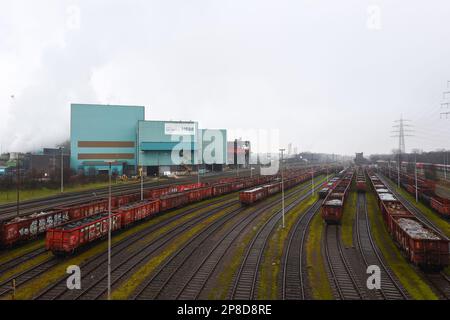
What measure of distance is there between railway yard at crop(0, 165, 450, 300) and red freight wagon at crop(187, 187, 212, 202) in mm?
9421

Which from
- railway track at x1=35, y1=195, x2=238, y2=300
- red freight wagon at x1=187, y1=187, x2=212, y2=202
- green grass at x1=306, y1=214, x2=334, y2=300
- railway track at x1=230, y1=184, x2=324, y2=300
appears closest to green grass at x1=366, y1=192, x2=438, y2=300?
green grass at x1=306, y1=214, x2=334, y2=300

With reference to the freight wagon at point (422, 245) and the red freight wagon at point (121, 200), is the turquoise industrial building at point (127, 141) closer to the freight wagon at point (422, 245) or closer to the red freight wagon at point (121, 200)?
the red freight wagon at point (121, 200)

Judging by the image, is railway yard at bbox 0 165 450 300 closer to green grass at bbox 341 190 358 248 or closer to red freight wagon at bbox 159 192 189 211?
green grass at bbox 341 190 358 248

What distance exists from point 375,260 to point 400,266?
5.73 ft

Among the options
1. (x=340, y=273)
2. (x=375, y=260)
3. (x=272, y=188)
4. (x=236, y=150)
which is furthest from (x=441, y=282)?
(x=236, y=150)

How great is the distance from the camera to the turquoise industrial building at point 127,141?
89688mm

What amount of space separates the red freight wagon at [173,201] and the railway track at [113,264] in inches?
211

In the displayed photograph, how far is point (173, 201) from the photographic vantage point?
40438mm

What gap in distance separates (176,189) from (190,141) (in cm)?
4626

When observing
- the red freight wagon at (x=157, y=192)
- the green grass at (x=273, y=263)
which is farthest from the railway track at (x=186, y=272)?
the red freight wagon at (x=157, y=192)

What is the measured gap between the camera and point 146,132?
94188 millimetres

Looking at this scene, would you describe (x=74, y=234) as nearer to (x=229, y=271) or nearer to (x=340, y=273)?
(x=229, y=271)
